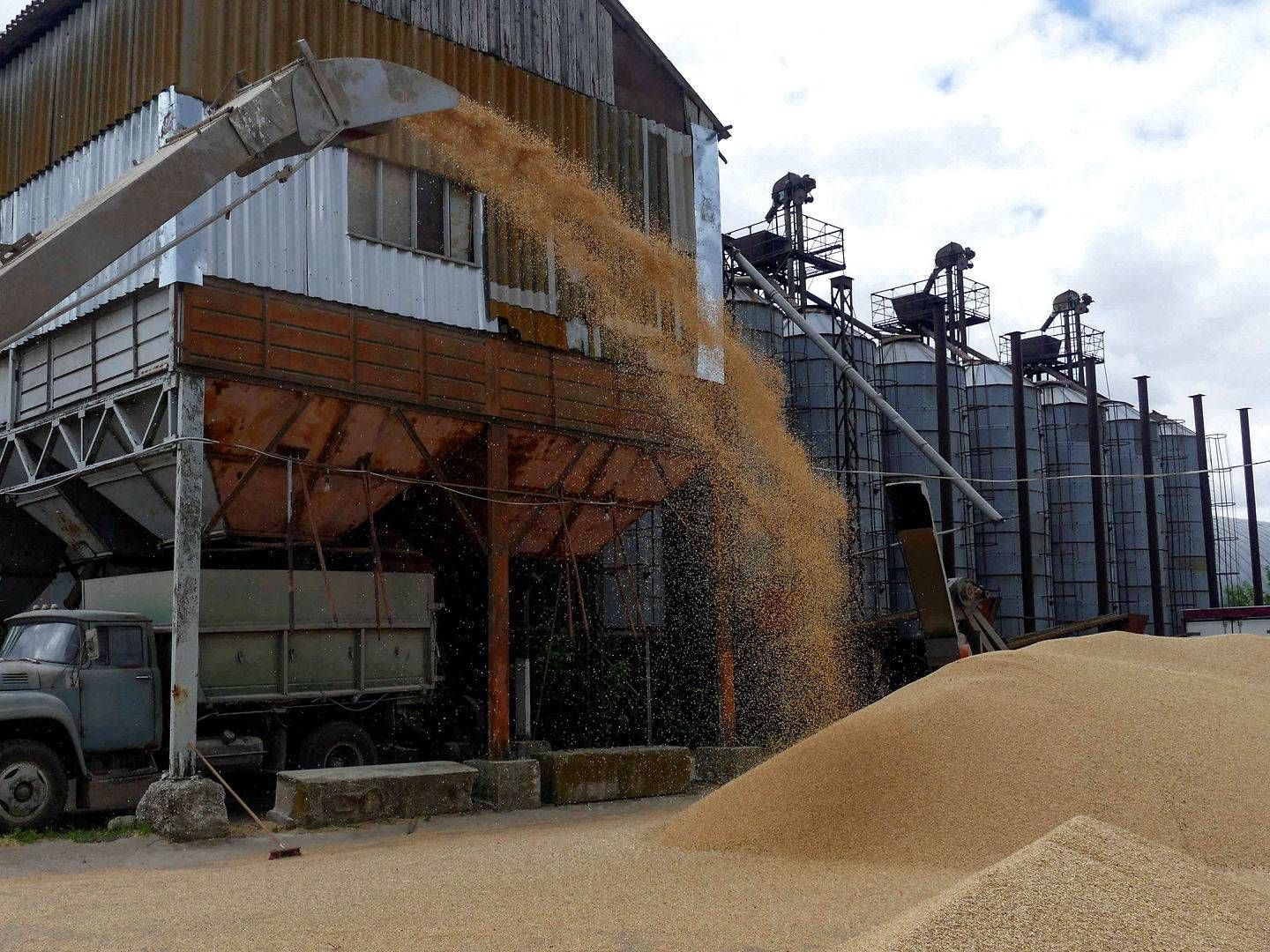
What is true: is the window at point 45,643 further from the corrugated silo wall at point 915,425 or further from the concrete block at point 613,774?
the corrugated silo wall at point 915,425

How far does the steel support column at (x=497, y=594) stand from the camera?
1346 cm

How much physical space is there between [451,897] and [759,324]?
2205 centimetres

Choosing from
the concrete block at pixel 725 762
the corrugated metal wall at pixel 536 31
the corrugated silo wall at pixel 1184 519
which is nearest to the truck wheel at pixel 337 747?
the concrete block at pixel 725 762

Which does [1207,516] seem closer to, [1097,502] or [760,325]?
[1097,502]

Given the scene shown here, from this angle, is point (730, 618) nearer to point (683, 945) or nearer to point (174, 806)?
point (174, 806)

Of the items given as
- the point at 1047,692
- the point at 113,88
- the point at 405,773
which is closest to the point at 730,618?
the point at 405,773

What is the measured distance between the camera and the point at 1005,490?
31094 mm

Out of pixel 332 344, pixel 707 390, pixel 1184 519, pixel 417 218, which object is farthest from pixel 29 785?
pixel 1184 519

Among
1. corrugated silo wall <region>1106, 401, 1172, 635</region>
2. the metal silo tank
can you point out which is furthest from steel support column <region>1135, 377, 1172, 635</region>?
the metal silo tank

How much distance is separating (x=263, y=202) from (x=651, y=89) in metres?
6.93

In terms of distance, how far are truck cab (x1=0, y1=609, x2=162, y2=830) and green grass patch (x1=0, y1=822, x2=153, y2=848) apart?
18 cm

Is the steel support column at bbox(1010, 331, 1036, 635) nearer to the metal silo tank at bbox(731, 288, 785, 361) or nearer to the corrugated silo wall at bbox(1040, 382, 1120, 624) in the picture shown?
the corrugated silo wall at bbox(1040, 382, 1120, 624)

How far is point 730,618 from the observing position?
16469 mm

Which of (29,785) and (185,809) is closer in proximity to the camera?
(29,785)
